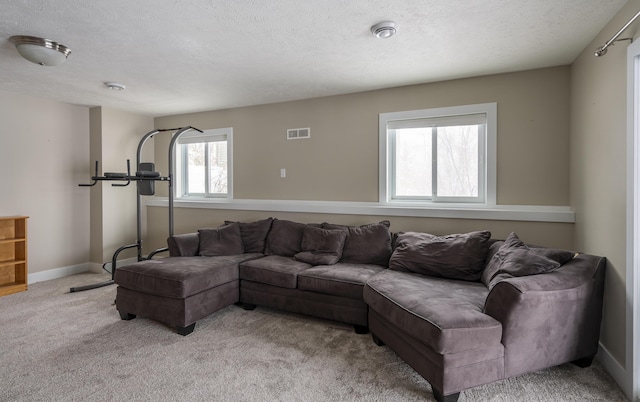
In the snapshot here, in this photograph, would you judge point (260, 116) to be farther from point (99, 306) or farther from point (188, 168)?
point (99, 306)

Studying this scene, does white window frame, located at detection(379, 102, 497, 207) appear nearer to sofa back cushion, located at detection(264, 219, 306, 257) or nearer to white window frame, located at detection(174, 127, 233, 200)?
sofa back cushion, located at detection(264, 219, 306, 257)

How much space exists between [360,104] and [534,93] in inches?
68.5

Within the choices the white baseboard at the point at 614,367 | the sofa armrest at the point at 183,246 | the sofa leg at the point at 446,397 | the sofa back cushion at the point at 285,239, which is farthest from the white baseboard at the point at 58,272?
the white baseboard at the point at 614,367

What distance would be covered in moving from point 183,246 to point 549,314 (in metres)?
3.38

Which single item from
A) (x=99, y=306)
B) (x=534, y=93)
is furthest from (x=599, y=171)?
(x=99, y=306)

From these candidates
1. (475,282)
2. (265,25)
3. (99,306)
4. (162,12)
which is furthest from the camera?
(99,306)

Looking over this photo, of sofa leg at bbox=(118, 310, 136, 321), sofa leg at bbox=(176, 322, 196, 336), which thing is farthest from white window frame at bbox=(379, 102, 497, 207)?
sofa leg at bbox=(118, 310, 136, 321)

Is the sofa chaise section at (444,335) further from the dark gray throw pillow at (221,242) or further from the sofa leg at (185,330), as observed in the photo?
the dark gray throw pillow at (221,242)

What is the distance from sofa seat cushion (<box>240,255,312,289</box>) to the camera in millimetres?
3131

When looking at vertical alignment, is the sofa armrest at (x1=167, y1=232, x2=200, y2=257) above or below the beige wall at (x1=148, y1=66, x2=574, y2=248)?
below

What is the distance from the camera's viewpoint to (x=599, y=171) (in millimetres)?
2420

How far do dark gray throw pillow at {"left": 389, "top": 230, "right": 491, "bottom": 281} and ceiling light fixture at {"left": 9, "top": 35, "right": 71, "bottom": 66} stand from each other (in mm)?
3314

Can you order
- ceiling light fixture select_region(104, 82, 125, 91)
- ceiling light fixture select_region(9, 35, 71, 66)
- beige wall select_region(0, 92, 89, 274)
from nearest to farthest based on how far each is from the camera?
ceiling light fixture select_region(9, 35, 71, 66) → ceiling light fixture select_region(104, 82, 125, 91) → beige wall select_region(0, 92, 89, 274)

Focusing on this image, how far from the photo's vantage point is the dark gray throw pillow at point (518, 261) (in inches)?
86.6
